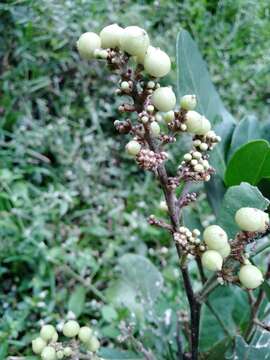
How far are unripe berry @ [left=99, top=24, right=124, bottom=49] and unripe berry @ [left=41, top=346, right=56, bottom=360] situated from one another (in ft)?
1.01

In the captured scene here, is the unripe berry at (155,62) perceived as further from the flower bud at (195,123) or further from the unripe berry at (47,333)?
the unripe berry at (47,333)

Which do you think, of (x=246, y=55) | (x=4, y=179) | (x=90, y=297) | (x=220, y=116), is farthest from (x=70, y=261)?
(x=246, y=55)

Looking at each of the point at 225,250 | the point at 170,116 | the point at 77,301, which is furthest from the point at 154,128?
the point at 77,301

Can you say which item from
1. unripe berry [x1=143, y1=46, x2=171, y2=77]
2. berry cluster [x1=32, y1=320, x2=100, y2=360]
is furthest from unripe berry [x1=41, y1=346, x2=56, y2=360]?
unripe berry [x1=143, y1=46, x2=171, y2=77]

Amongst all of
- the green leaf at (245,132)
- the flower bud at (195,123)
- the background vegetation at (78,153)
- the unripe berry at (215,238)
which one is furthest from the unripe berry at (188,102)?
the background vegetation at (78,153)

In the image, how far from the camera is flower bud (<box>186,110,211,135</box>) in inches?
18.6

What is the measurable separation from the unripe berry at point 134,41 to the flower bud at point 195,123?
72 mm

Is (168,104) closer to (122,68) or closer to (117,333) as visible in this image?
(122,68)

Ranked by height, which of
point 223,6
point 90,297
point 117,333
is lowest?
point 90,297

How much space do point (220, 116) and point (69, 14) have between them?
0.87 meters

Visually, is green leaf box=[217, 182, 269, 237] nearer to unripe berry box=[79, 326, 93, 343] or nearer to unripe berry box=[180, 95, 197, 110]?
unripe berry box=[180, 95, 197, 110]

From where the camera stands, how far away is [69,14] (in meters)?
1.46

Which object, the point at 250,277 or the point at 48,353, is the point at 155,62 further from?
the point at 48,353

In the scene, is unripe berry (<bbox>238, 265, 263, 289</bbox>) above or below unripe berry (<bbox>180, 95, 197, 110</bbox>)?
below
